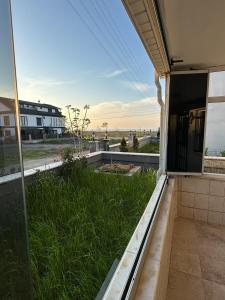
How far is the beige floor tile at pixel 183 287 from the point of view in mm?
1590

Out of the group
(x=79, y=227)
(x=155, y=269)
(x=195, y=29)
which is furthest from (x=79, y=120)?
(x=155, y=269)

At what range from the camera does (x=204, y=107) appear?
2.74m

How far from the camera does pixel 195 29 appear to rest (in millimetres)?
1653

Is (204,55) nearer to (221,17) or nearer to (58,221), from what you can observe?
(221,17)

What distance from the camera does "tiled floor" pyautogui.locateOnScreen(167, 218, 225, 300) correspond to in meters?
1.64

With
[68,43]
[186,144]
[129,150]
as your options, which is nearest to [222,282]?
[186,144]

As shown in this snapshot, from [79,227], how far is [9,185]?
131cm

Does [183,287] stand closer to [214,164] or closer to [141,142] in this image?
Answer: [214,164]

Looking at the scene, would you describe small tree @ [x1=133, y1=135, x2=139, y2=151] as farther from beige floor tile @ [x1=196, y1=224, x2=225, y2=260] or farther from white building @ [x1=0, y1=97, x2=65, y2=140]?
white building @ [x1=0, y1=97, x2=65, y2=140]

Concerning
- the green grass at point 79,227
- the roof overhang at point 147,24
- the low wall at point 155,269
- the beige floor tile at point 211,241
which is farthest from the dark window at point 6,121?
the beige floor tile at point 211,241

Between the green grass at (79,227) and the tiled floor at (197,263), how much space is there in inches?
26.7

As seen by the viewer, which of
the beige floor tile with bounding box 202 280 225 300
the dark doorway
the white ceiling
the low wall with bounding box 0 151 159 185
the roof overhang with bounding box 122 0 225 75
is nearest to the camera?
the roof overhang with bounding box 122 0 225 75

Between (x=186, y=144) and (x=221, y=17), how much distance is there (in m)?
1.72

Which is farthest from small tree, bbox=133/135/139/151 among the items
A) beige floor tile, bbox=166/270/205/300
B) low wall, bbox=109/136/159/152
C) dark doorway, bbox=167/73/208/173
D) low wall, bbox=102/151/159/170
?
beige floor tile, bbox=166/270/205/300
